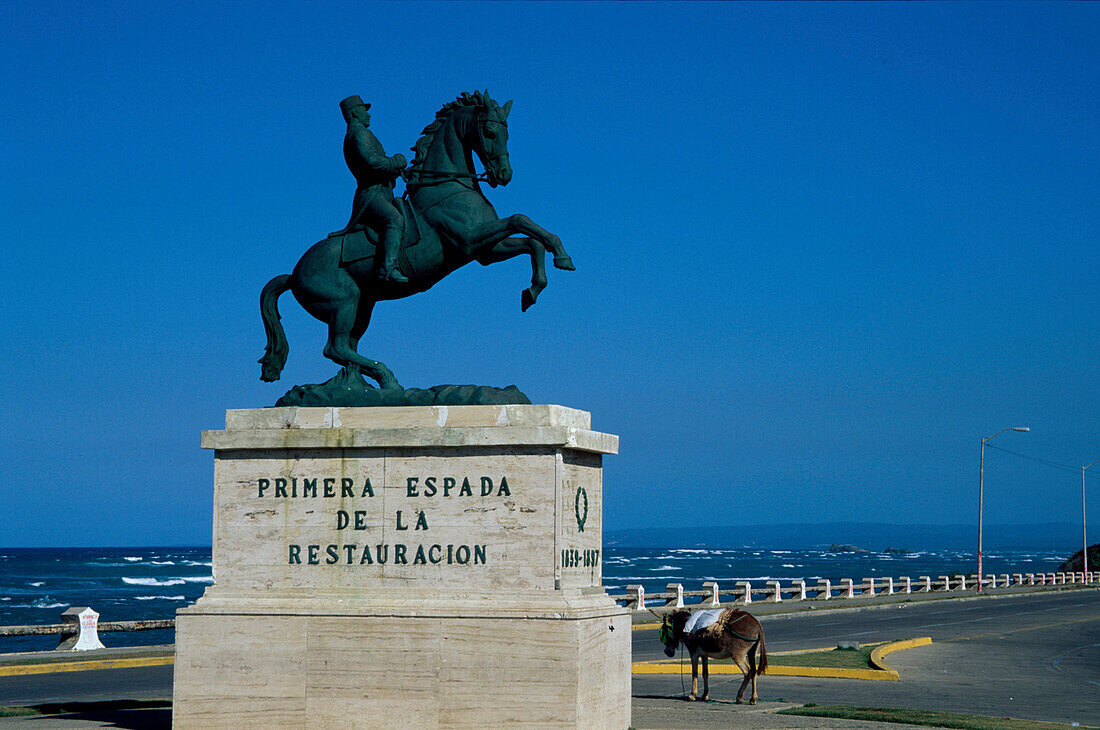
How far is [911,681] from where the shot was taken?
64.3ft

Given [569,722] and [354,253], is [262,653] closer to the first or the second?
[569,722]

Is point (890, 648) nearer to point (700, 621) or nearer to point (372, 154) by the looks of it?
point (700, 621)

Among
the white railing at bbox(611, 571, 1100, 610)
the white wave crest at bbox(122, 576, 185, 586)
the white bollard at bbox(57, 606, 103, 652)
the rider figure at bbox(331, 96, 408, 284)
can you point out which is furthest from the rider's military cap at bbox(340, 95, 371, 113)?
the white wave crest at bbox(122, 576, 185, 586)

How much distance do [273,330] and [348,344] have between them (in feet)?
2.95

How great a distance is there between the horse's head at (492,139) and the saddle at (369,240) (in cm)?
86

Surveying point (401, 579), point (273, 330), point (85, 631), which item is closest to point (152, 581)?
point (85, 631)

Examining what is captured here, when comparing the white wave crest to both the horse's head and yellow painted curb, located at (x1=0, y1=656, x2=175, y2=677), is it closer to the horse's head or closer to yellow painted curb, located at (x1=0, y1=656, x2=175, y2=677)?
yellow painted curb, located at (x1=0, y1=656, x2=175, y2=677)

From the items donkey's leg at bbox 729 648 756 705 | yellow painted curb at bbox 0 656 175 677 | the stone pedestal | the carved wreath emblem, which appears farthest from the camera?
yellow painted curb at bbox 0 656 175 677

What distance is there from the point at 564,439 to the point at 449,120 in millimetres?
3624

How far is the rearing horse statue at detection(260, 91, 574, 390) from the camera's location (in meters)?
12.5

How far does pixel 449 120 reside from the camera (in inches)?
509

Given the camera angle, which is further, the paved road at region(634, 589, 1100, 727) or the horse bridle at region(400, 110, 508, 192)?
the paved road at region(634, 589, 1100, 727)

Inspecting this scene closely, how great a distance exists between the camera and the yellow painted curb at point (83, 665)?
21.1 m

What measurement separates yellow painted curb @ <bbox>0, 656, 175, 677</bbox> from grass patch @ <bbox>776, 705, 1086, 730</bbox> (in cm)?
1124
